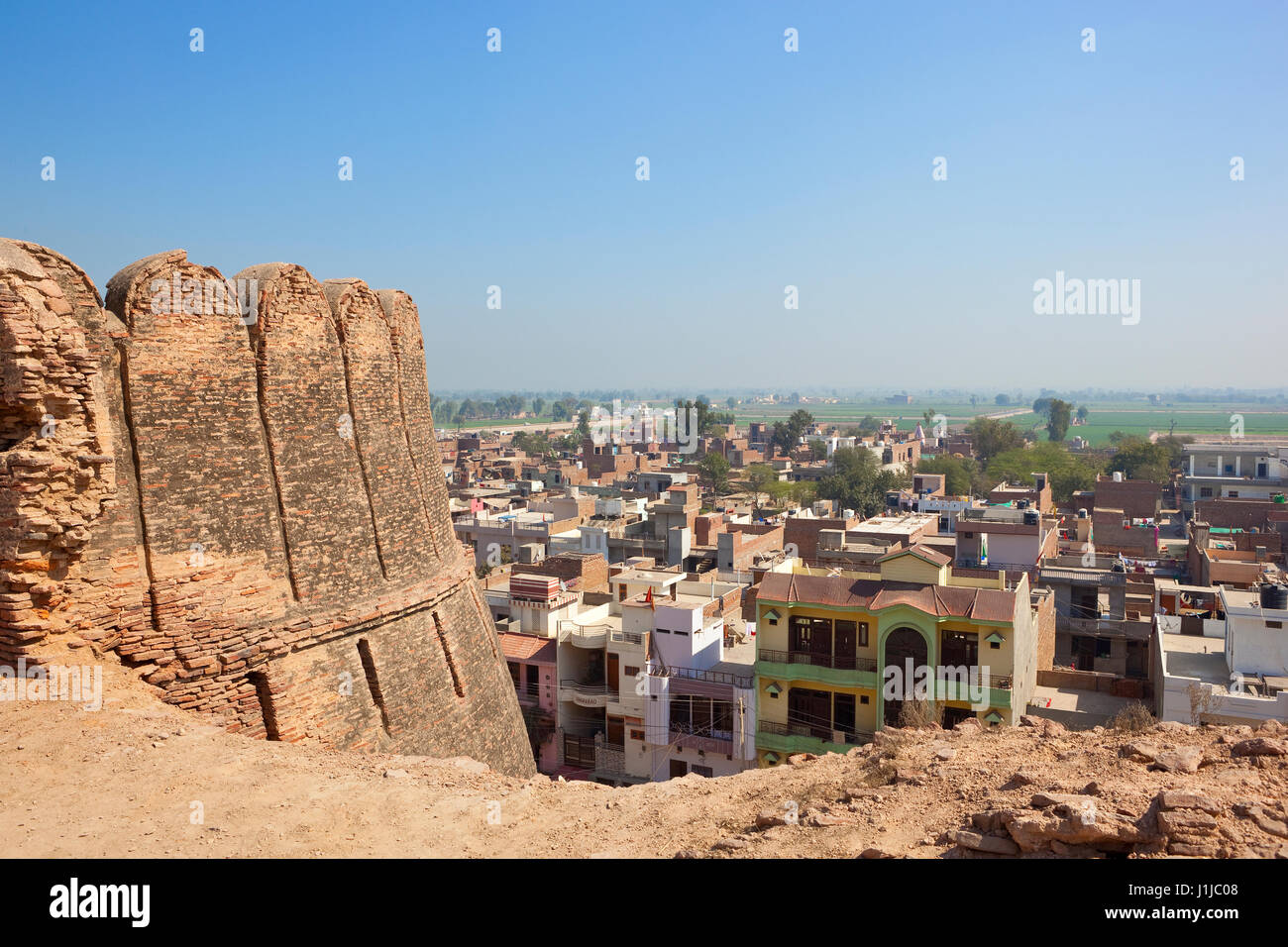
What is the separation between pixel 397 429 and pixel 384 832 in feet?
27.0

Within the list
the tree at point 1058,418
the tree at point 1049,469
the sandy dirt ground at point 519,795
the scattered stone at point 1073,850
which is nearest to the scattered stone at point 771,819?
the sandy dirt ground at point 519,795

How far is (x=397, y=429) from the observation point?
15156 millimetres

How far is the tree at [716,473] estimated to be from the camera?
3782 inches

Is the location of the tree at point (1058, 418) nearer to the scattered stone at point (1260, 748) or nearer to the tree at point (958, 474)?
the tree at point (958, 474)

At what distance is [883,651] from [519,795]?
15326 millimetres

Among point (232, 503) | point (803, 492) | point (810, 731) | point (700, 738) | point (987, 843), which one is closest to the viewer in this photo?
point (987, 843)

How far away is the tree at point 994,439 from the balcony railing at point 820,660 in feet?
315

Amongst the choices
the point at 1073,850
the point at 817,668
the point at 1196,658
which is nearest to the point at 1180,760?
the point at 1073,850

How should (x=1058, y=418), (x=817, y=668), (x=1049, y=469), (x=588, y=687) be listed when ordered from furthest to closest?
(x=1058, y=418), (x=1049, y=469), (x=588, y=687), (x=817, y=668)

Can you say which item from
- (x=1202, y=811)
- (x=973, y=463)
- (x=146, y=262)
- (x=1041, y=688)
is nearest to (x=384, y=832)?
(x=1202, y=811)

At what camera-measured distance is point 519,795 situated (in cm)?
910

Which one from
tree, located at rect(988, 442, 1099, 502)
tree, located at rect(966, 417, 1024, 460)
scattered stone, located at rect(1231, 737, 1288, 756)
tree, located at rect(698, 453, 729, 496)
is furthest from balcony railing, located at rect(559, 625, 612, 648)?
tree, located at rect(966, 417, 1024, 460)

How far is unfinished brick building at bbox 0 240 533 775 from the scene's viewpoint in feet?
33.3

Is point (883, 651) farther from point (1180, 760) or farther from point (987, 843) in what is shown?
point (987, 843)
